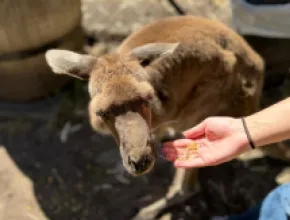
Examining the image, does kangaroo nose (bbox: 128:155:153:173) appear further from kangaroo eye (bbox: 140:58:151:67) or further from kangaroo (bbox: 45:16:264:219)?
kangaroo eye (bbox: 140:58:151:67)

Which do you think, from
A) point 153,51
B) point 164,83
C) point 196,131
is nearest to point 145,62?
point 153,51

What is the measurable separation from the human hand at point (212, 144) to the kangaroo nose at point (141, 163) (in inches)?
7.3

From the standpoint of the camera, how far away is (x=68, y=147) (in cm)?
261

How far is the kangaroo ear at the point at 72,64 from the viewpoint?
1788 mm

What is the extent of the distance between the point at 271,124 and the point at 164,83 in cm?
61

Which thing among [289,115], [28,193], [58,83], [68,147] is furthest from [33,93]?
[289,115]

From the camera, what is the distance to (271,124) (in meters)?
1.62

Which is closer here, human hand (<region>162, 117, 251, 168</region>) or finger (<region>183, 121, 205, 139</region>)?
human hand (<region>162, 117, 251, 168</region>)

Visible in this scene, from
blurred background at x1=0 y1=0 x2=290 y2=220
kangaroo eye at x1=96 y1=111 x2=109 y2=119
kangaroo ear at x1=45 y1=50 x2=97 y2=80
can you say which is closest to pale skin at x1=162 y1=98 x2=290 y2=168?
kangaroo eye at x1=96 y1=111 x2=109 y2=119

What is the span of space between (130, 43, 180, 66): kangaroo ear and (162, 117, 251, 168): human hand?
326 mm

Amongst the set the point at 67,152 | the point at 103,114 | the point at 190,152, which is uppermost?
the point at 103,114

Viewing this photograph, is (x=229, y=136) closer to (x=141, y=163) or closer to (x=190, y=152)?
(x=190, y=152)

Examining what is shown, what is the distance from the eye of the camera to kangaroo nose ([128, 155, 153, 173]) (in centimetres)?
162

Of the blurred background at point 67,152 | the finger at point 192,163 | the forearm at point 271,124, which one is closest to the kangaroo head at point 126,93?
the finger at point 192,163
